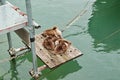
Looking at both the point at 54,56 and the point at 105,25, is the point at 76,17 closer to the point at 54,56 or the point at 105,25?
the point at 105,25

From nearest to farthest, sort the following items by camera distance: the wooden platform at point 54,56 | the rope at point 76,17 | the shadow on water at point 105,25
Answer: the wooden platform at point 54,56
the shadow on water at point 105,25
the rope at point 76,17

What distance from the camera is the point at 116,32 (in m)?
10.5

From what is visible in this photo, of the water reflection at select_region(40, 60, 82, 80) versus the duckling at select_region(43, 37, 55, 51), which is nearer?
the water reflection at select_region(40, 60, 82, 80)

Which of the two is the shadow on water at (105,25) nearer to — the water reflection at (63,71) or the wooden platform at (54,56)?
the water reflection at (63,71)

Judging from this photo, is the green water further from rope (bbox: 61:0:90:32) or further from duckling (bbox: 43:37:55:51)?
duckling (bbox: 43:37:55:51)

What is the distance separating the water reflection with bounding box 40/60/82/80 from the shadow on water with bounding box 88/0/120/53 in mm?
1166

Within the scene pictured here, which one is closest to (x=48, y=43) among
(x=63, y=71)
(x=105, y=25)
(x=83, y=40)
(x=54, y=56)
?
(x=54, y=56)

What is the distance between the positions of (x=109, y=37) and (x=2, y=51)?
393 centimetres

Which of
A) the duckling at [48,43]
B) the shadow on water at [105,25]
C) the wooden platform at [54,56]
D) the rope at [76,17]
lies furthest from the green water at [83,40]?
the duckling at [48,43]

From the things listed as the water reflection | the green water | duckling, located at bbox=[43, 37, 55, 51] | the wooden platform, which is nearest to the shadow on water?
the green water

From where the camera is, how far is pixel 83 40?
10078mm

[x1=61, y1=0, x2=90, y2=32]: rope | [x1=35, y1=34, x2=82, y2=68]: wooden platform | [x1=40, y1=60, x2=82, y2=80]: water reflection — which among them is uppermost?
[x1=61, y1=0, x2=90, y2=32]: rope

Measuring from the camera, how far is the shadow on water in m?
9.88

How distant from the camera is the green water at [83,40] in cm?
862
